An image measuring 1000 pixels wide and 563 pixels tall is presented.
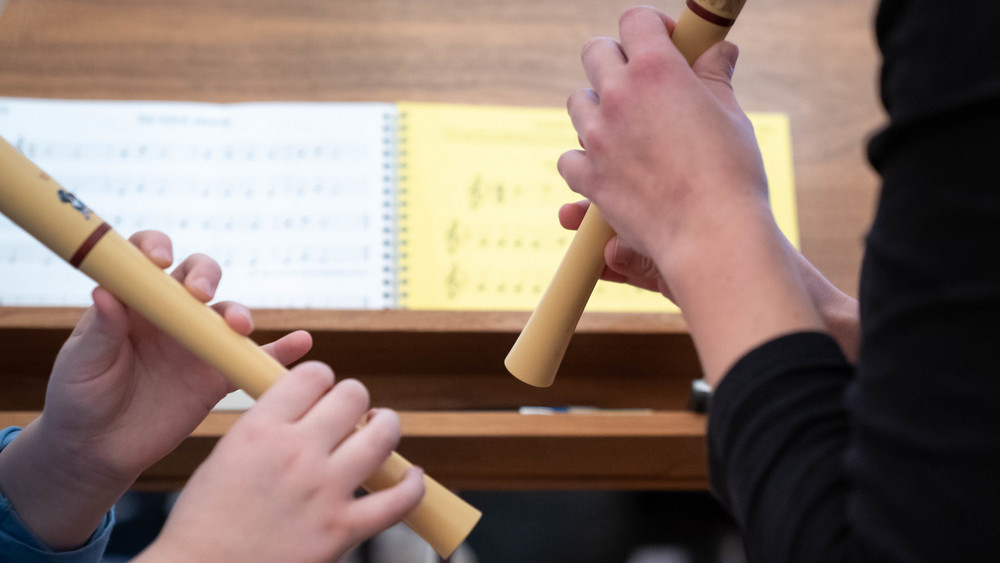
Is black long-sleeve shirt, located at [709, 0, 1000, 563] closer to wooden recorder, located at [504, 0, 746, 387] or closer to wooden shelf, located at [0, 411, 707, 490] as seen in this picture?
Answer: wooden recorder, located at [504, 0, 746, 387]

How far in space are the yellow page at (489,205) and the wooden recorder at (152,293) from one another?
312mm

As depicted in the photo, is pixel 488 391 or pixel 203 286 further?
pixel 488 391

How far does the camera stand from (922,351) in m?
0.23

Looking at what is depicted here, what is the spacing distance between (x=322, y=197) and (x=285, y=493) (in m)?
0.44

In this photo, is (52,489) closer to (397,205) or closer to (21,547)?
(21,547)

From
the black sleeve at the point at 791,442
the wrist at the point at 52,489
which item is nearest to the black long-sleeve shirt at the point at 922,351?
the black sleeve at the point at 791,442

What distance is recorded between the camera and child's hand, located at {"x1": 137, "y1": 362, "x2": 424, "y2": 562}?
0.32 m

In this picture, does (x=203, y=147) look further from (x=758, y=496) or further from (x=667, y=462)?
(x=758, y=496)

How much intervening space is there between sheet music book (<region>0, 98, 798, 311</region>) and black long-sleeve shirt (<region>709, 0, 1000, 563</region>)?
442mm

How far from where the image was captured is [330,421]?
338 millimetres

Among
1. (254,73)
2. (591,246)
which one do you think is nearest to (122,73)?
(254,73)

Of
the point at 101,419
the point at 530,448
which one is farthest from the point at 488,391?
the point at 101,419

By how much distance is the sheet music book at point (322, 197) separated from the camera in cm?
69

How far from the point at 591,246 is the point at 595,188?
→ 0.08 m
